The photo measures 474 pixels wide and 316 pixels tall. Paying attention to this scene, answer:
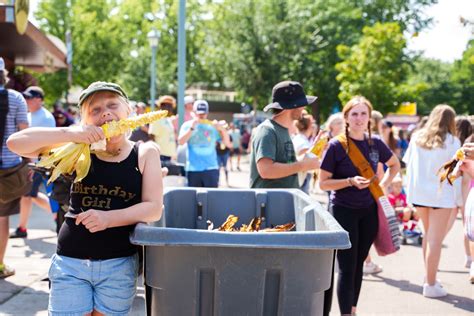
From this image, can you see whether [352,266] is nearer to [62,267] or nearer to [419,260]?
[62,267]

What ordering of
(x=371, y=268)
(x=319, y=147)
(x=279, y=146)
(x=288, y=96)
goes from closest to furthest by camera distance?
(x=279, y=146), (x=288, y=96), (x=319, y=147), (x=371, y=268)

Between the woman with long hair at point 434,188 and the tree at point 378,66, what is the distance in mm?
23282

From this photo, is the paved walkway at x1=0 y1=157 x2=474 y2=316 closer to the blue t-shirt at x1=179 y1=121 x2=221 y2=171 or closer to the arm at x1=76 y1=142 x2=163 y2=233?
the blue t-shirt at x1=179 y1=121 x2=221 y2=171

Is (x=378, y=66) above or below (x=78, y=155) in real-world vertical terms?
above

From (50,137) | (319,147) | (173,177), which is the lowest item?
(173,177)

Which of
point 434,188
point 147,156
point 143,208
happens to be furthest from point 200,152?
point 143,208

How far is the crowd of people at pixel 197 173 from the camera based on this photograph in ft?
9.21

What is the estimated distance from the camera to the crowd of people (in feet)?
9.21

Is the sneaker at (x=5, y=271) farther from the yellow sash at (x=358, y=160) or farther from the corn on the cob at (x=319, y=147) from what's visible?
the yellow sash at (x=358, y=160)

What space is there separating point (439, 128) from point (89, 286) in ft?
13.3

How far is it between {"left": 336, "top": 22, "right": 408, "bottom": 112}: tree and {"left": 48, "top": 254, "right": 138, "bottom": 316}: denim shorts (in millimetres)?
26916

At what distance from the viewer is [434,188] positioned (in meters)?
5.83

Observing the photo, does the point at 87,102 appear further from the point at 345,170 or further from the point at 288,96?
the point at 345,170

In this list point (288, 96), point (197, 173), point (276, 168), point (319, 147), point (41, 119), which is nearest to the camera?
point (276, 168)
